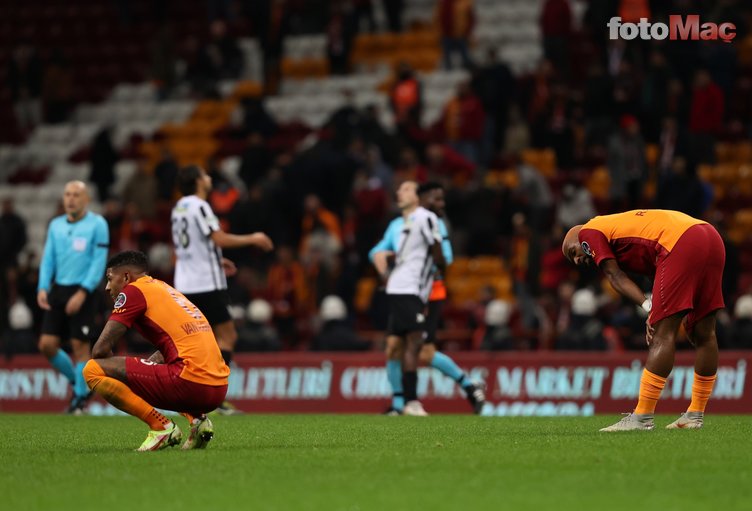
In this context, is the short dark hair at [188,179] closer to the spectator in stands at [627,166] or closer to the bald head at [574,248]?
the bald head at [574,248]

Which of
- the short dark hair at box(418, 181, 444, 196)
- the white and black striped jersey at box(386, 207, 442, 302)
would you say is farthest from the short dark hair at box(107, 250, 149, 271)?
the short dark hair at box(418, 181, 444, 196)

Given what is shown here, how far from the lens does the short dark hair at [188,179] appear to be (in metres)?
16.1

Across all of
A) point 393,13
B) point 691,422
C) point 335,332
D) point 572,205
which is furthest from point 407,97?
point 691,422

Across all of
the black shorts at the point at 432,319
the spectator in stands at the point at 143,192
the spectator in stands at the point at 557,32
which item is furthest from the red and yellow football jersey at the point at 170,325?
the spectator in stands at the point at 143,192

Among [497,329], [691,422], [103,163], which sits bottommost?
[497,329]

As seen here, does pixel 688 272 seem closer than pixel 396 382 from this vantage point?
Yes

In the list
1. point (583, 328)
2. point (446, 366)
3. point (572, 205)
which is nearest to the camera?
point (446, 366)

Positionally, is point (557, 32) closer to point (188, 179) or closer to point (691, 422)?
point (188, 179)

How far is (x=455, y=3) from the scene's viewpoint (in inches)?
1109

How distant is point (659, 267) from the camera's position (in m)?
11.7

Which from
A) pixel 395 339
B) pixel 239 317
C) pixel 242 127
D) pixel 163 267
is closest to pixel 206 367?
pixel 395 339

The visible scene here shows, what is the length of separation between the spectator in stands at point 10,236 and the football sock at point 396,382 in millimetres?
12241

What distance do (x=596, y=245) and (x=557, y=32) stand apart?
15836mm

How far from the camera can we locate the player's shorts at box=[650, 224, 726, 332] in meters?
11.6
